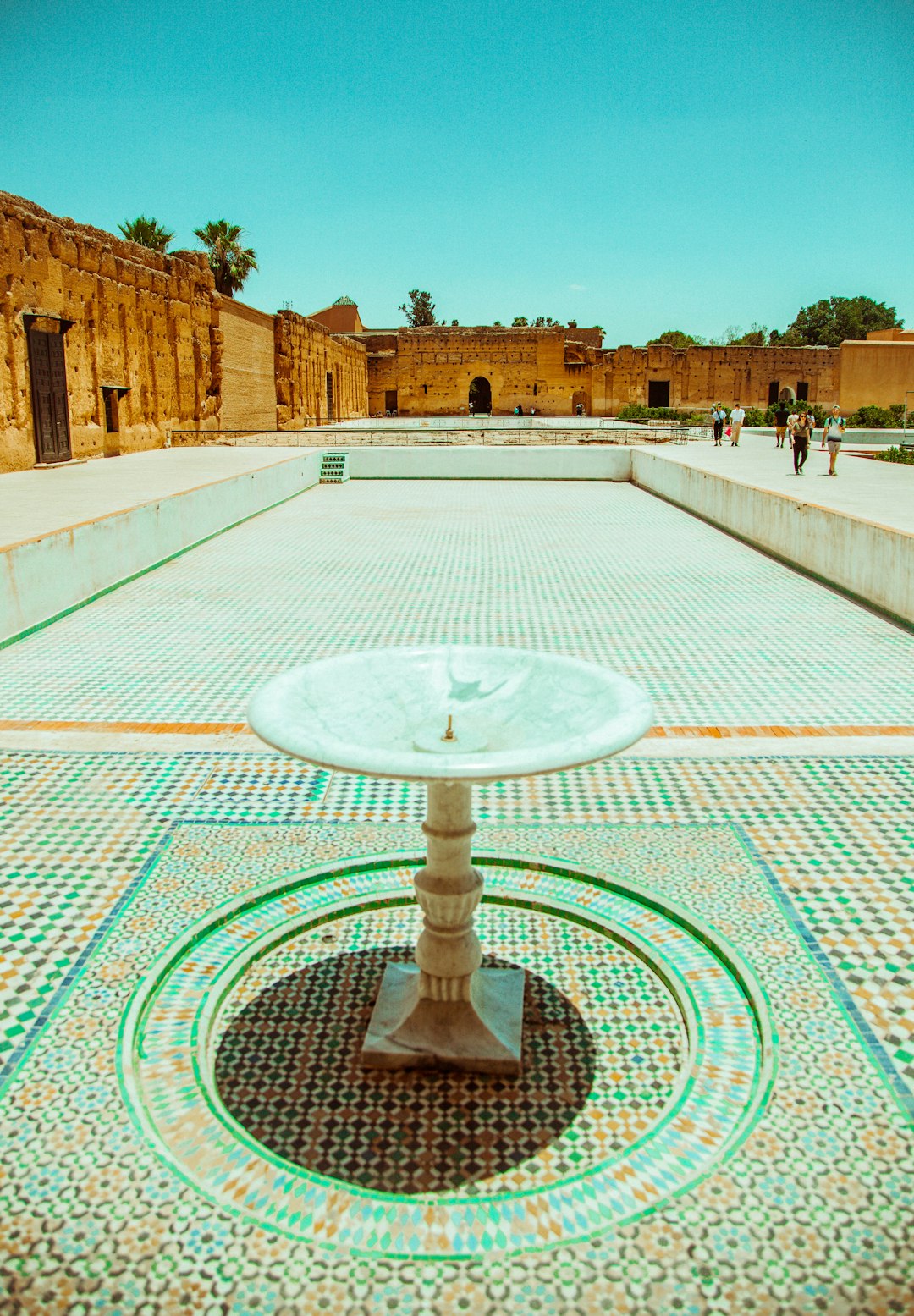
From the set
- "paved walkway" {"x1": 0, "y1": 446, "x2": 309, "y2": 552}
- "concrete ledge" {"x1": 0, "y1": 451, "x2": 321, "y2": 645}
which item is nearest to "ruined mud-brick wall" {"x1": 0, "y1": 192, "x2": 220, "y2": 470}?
"paved walkway" {"x1": 0, "y1": 446, "x2": 309, "y2": 552}

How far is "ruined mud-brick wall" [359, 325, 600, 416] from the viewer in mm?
27031

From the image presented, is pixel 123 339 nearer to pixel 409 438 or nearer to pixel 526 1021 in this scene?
pixel 409 438

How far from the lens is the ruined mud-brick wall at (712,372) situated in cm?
2742

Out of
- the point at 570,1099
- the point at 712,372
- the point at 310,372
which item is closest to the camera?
the point at 570,1099

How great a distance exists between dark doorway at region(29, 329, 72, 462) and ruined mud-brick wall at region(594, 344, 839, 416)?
64.5 ft

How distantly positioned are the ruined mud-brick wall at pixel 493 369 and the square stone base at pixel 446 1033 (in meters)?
26.4

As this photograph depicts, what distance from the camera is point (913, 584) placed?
187 inches

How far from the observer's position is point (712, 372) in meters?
27.7

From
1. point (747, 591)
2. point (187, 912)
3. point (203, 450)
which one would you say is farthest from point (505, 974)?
point (203, 450)

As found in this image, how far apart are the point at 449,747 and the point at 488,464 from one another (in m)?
11.7

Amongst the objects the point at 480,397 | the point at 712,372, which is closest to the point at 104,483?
the point at 480,397

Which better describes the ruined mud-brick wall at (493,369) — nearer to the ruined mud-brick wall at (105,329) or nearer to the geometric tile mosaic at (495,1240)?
the ruined mud-brick wall at (105,329)

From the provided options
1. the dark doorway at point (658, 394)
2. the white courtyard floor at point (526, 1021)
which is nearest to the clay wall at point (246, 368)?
the dark doorway at point (658, 394)

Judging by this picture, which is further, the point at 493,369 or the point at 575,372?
the point at 575,372
